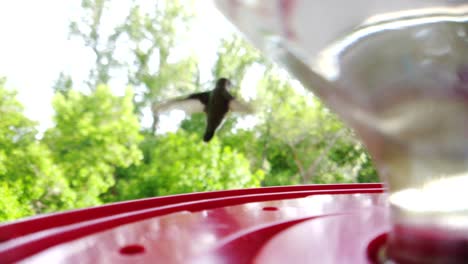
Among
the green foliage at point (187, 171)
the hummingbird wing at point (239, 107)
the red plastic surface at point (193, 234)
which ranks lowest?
the green foliage at point (187, 171)

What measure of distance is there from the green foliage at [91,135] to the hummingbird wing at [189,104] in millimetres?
4033

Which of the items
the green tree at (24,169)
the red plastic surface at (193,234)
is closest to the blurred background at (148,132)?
the green tree at (24,169)

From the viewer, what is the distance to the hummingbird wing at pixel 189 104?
1.89 m

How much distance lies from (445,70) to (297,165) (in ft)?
26.1

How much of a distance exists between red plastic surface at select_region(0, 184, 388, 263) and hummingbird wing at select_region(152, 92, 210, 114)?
146cm

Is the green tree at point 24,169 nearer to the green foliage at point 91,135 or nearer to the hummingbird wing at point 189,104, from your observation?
the green foliage at point 91,135

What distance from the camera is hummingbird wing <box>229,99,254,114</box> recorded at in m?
2.07

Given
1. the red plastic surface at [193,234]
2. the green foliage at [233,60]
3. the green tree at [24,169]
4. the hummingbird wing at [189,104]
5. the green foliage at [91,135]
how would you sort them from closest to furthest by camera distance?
the red plastic surface at [193,234] → the hummingbird wing at [189,104] → the green tree at [24,169] → the green foliage at [91,135] → the green foliage at [233,60]

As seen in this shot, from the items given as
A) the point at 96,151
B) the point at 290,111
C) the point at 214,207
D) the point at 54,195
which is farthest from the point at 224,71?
the point at 214,207

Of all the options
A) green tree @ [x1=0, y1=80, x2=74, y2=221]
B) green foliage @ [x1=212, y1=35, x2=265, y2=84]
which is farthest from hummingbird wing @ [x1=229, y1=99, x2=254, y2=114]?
green foliage @ [x1=212, y1=35, x2=265, y2=84]

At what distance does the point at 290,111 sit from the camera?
7.34 meters

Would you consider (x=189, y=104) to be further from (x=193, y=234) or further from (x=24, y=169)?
(x=24, y=169)

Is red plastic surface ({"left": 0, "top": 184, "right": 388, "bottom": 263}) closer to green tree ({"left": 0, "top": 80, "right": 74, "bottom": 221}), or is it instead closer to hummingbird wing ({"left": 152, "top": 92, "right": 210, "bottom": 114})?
hummingbird wing ({"left": 152, "top": 92, "right": 210, "bottom": 114})

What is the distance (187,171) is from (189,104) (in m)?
3.60
